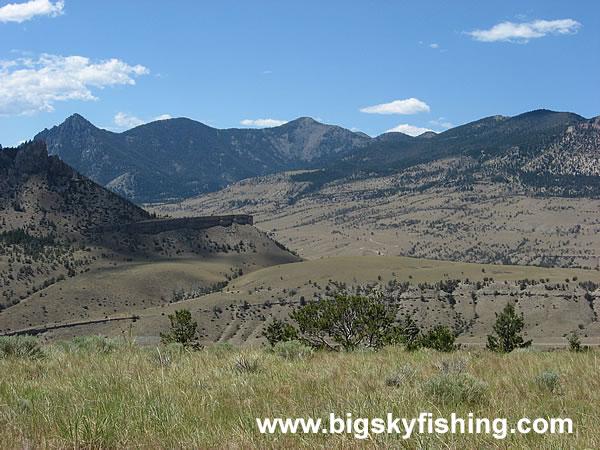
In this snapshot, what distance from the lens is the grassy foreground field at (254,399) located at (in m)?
4.94

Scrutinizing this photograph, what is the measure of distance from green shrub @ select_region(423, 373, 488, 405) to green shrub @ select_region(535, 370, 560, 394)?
3.39ft

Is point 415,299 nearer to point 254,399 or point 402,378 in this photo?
point 402,378

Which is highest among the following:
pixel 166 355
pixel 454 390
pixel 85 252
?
pixel 454 390

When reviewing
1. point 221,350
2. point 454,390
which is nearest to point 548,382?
point 454,390

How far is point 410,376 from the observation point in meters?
7.98

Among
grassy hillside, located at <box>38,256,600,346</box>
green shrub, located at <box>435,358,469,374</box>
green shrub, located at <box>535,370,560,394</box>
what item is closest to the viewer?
green shrub, located at <box>535,370,560,394</box>

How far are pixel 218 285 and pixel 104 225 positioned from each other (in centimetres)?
3940

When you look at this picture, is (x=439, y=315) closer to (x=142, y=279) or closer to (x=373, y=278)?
(x=373, y=278)

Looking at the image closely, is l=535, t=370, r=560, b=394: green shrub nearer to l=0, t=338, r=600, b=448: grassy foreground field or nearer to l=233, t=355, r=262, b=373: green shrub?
l=0, t=338, r=600, b=448: grassy foreground field

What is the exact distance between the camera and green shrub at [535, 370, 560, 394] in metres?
7.29

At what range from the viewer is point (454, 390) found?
6.46m

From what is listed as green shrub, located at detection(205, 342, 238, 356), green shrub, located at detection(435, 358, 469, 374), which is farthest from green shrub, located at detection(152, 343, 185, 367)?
green shrub, located at detection(435, 358, 469, 374)

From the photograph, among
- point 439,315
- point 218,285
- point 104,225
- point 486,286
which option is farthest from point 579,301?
point 104,225

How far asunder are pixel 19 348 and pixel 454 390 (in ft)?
28.7
